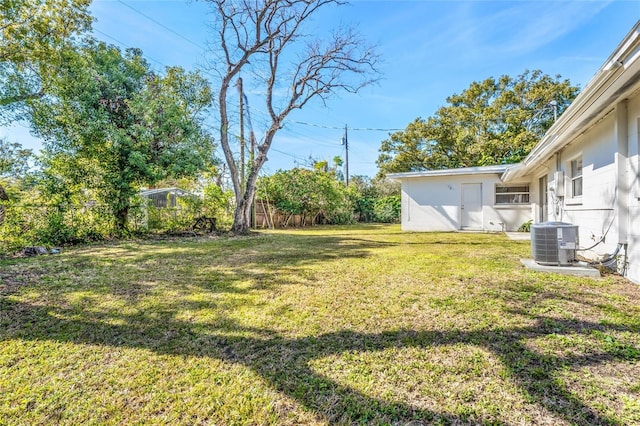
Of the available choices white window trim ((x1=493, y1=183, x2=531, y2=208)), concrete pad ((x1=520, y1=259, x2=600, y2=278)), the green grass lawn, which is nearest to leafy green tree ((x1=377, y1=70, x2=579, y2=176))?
white window trim ((x1=493, y1=183, x2=531, y2=208))

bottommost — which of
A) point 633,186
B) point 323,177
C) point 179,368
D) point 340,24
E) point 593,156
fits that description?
point 179,368

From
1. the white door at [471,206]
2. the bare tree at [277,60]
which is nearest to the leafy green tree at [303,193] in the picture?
the bare tree at [277,60]

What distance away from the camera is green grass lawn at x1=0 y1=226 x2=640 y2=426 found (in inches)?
58.8

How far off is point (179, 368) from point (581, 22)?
12.3 metres

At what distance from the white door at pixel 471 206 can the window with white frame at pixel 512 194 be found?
0.69 m

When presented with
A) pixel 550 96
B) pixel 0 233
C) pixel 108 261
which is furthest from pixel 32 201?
pixel 550 96

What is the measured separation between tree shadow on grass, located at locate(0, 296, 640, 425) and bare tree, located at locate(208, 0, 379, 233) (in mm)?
8037

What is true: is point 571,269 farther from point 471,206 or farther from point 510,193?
point 510,193

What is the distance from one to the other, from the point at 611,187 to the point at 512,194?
738cm

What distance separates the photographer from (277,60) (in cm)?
1032

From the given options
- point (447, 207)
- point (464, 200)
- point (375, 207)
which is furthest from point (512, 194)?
point (375, 207)

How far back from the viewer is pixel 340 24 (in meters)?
10.2

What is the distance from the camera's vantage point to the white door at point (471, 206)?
446 inches

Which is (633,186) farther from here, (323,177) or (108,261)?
(323,177)
